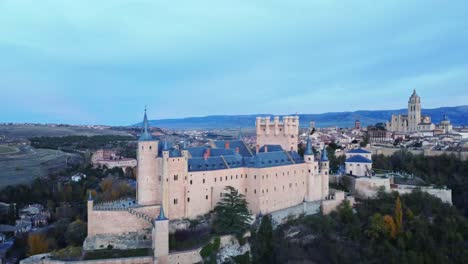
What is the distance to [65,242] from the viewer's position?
40.6 metres

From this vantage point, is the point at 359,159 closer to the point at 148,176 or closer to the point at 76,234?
the point at 148,176

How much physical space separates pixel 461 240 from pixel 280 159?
717 inches

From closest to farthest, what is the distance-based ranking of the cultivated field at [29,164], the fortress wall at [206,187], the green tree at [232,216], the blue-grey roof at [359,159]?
the green tree at [232,216]
the fortress wall at [206,187]
the blue-grey roof at [359,159]
the cultivated field at [29,164]

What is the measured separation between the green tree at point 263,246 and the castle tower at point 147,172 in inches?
361

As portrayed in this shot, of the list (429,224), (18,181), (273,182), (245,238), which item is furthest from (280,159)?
(18,181)

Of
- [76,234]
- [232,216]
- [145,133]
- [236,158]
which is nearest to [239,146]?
[236,158]

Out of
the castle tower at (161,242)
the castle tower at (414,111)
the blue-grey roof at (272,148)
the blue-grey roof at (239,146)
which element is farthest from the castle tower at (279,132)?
the castle tower at (414,111)

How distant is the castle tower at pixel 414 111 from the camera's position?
87938 millimetres

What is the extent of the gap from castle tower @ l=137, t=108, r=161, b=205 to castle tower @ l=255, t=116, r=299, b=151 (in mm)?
15140

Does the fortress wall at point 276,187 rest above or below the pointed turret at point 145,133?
below

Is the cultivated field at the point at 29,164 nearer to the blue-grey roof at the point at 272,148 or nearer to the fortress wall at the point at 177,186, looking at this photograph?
the fortress wall at the point at 177,186

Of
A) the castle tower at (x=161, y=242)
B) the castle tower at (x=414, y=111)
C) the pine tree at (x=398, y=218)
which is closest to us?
the castle tower at (x=161, y=242)

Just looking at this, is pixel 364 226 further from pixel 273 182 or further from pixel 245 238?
pixel 245 238

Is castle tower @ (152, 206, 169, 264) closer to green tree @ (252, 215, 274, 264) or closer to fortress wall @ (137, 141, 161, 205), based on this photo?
fortress wall @ (137, 141, 161, 205)
